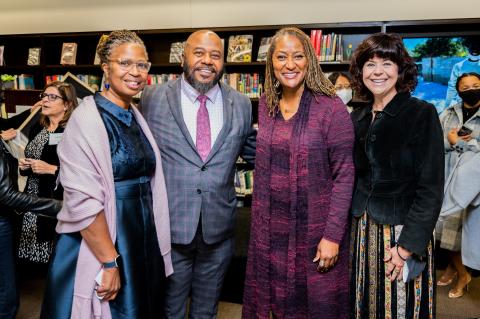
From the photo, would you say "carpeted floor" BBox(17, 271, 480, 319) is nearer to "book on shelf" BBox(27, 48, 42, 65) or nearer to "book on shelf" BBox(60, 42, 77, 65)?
"book on shelf" BBox(60, 42, 77, 65)

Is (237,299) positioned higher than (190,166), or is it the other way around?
(190,166)

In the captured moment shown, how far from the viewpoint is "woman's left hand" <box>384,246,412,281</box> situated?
1577 millimetres

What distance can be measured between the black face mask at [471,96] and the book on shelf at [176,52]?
2.83 m

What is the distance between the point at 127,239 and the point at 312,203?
2.50 ft

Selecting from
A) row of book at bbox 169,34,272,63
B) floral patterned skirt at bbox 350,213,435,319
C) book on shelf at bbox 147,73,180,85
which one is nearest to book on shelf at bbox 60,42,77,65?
book on shelf at bbox 147,73,180,85

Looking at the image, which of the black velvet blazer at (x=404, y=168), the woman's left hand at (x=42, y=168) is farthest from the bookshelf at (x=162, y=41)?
the black velvet blazer at (x=404, y=168)

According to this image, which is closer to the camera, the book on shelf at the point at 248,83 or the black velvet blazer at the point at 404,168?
the black velvet blazer at the point at 404,168

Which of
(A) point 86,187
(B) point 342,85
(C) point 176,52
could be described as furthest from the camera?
(C) point 176,52

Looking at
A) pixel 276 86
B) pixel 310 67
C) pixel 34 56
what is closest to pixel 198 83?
pixel 276 86

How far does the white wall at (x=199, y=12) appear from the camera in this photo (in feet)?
13.1

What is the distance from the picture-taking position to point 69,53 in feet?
16.2

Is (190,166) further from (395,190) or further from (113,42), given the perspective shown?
(395,190)

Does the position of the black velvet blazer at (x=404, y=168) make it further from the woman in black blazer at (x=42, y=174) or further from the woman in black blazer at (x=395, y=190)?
the woman in black blazer at (x=42, y=174)

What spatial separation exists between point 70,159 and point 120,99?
1.08ft
